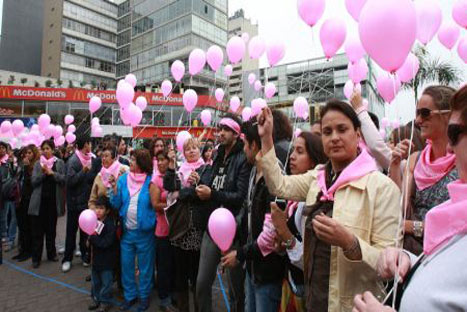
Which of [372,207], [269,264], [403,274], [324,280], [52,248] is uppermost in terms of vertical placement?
[372,207]

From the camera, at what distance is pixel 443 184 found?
1.69 m

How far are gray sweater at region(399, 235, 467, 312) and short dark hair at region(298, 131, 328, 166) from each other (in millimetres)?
1447

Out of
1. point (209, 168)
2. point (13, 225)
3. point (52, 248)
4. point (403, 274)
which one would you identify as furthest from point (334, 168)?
point (13, 225)

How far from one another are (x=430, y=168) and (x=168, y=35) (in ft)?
145

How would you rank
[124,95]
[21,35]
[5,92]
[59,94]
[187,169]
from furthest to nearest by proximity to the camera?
1. [21,35]
2. [59,94]
3. [5,92]
4. [124,95]
5. [187,169]

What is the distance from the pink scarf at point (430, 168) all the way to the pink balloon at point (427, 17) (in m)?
2.59

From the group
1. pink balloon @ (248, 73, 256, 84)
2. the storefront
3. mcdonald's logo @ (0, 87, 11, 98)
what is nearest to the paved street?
pink balloon @ (248, 73, 256, 84)

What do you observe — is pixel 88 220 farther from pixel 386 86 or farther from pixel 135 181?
pixel 386 86

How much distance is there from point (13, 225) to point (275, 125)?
19.7 feet

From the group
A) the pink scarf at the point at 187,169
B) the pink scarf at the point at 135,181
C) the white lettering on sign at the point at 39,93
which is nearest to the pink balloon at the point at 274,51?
the pink scarf at the point at 187,169

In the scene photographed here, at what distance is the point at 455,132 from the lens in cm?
91

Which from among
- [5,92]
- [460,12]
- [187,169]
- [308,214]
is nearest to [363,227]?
[308,214]

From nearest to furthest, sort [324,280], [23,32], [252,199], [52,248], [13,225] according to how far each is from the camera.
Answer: [324,280]
[252,199]
[52,248]
[13,225]
[23,32]

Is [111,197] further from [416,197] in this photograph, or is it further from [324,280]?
[416,197]
